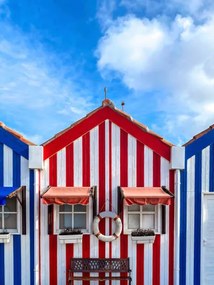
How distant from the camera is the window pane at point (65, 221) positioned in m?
7.77

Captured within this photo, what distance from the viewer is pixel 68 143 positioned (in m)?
7.79

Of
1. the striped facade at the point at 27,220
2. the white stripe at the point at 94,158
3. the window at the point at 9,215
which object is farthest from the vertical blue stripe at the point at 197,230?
the window at the point at 9,215

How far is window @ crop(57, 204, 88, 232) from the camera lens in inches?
306

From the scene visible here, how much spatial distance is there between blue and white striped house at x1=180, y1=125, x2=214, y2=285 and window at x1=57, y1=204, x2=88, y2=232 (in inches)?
126

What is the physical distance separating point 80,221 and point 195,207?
384 centimetres

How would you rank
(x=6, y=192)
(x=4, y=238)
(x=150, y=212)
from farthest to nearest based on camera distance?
1. (x=150, y=212)
2. (x=4, y=238)
3. (x=6, y=192)

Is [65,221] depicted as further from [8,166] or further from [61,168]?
[8,166]

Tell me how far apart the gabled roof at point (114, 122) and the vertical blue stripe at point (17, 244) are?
972 millimetres

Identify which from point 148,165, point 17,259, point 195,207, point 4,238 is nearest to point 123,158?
point 148,165

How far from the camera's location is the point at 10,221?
7.78 metres

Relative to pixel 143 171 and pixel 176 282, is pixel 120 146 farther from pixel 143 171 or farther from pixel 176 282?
pixel 176 282

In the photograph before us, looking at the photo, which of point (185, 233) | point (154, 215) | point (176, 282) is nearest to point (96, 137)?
point (154, 215)

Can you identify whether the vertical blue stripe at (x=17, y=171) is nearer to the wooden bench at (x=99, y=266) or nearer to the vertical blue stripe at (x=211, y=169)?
the wooden bench at (x=99, y=266)

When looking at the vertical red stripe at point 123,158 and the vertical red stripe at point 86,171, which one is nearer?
the vertical red stripe at point 86,171
